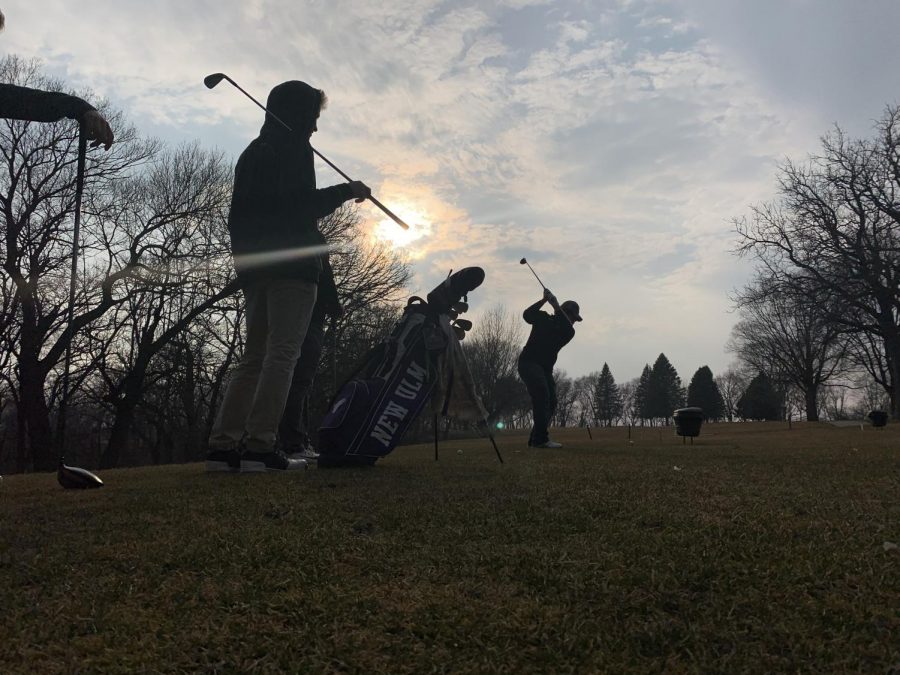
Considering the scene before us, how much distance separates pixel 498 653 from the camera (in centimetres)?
121

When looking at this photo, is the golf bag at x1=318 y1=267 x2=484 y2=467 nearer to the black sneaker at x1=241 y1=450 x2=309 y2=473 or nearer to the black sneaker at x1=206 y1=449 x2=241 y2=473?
the black sneaker at x1=241 y1=450 x2=309 y2=473

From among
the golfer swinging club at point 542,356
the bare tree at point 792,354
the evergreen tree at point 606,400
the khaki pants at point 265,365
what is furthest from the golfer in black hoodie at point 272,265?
the evergreen tree at point 606,400

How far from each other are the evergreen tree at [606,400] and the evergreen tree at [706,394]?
29.3 meters

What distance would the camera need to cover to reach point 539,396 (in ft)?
30.0

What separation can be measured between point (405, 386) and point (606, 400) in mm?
103469

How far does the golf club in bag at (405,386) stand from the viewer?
448 cm

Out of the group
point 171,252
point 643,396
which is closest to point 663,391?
point 643,396

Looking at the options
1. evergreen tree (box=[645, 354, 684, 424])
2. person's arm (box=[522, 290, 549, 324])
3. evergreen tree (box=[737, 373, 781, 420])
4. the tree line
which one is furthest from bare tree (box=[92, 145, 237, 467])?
evergreen tree (box=[645, 354, 684, 424])

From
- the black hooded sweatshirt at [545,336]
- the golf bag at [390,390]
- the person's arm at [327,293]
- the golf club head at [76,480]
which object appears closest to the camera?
the golf club head at [76,480]

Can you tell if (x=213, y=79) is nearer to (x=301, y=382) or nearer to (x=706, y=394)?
(x=301, y=382)

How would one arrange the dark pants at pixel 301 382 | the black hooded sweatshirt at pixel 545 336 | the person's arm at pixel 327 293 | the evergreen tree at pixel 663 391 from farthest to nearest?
the evergreen tree at pixel 663 391, the black hooded sweatshirt at pixel 545 336, the dark pants at pixel 301 382, the person's arm at pixel 327 293

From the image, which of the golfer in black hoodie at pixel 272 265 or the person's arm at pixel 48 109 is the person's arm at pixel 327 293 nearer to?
the golfer in black hoodie at pixel 272 265

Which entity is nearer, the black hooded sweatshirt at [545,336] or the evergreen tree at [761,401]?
the black hooded sweatshirt at [545,336]

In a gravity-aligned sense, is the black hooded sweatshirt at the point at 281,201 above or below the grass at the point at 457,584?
above
